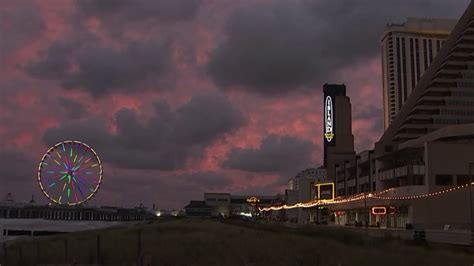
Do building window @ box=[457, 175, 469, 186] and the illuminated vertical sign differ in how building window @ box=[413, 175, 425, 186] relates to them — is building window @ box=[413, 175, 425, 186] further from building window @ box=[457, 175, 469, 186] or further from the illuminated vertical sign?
the illuminated vertical sign

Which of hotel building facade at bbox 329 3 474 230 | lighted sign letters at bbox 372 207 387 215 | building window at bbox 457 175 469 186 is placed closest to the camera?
hotel building facade at bbox 329 3 474 230

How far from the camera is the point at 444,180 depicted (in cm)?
10706

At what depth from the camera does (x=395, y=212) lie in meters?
111

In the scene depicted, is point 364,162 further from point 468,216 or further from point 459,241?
point 459,241

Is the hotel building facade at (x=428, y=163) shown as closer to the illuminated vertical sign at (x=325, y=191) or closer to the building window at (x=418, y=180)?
the building window at (x=418, y=180)

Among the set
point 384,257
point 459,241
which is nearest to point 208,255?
point 384,257

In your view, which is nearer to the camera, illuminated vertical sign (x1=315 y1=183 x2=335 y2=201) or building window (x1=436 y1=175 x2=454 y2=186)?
building window (x1=436 y1=175 x2=454 y2=186)

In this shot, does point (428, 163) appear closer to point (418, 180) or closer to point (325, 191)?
point (418, 180)

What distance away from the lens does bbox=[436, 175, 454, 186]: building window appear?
4182 inches

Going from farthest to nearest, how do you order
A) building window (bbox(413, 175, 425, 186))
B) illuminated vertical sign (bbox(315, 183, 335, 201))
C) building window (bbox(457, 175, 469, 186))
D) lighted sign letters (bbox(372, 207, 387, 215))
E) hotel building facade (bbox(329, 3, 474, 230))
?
illuminated vertical sign (bbox(315, 183, 335, 201))
lighted sign letters (bbox(372, 207, 387, 215))
building window (bbox(413, 175, 425, 186))
building window (bbox(457, 175, 469, 186))
hotel building facade (bbox(329, 3, 474, 230))

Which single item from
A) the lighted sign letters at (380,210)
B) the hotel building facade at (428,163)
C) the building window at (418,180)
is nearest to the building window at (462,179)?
the hotel building facade at (428,163)

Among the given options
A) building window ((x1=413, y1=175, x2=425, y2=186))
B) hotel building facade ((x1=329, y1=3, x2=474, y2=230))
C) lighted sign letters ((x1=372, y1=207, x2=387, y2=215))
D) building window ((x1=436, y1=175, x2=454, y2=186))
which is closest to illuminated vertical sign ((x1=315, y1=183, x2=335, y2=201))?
hotel building facade ((x1=329, y1=3, x2=474, y2=230))

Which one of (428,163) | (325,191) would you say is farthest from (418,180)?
(325,191)

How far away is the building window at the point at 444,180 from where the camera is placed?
106225 millimetres
